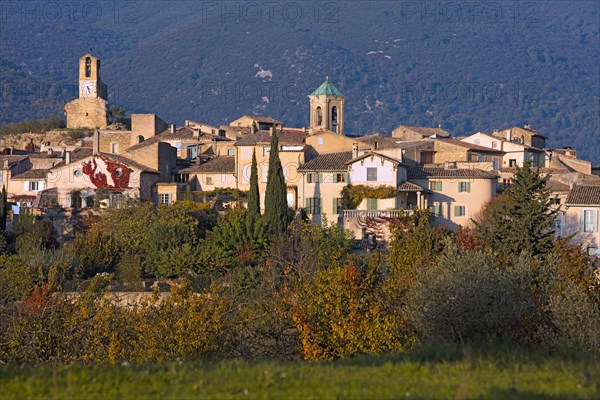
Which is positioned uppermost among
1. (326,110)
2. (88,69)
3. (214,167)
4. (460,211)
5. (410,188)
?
(88,69)

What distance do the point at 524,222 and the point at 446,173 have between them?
19.5 m

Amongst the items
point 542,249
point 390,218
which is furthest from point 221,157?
point 542,249

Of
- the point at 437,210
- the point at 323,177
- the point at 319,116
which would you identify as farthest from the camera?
the point at 319,116

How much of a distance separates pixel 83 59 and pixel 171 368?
92.4 meters

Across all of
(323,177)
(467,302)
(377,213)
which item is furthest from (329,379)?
(323,177)

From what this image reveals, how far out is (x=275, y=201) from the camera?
184ft

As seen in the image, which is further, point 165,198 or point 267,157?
point 267,157

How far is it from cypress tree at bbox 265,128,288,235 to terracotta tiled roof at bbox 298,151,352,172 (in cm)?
443

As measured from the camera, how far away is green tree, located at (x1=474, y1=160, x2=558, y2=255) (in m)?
42.0

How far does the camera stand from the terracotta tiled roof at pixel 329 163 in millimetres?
61531

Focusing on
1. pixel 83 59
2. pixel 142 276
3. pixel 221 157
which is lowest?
pixel 142 276

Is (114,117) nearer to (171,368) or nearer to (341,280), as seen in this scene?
(341,280)

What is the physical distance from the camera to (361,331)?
94.0 ft

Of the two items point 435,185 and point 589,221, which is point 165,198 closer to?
point 435,185
